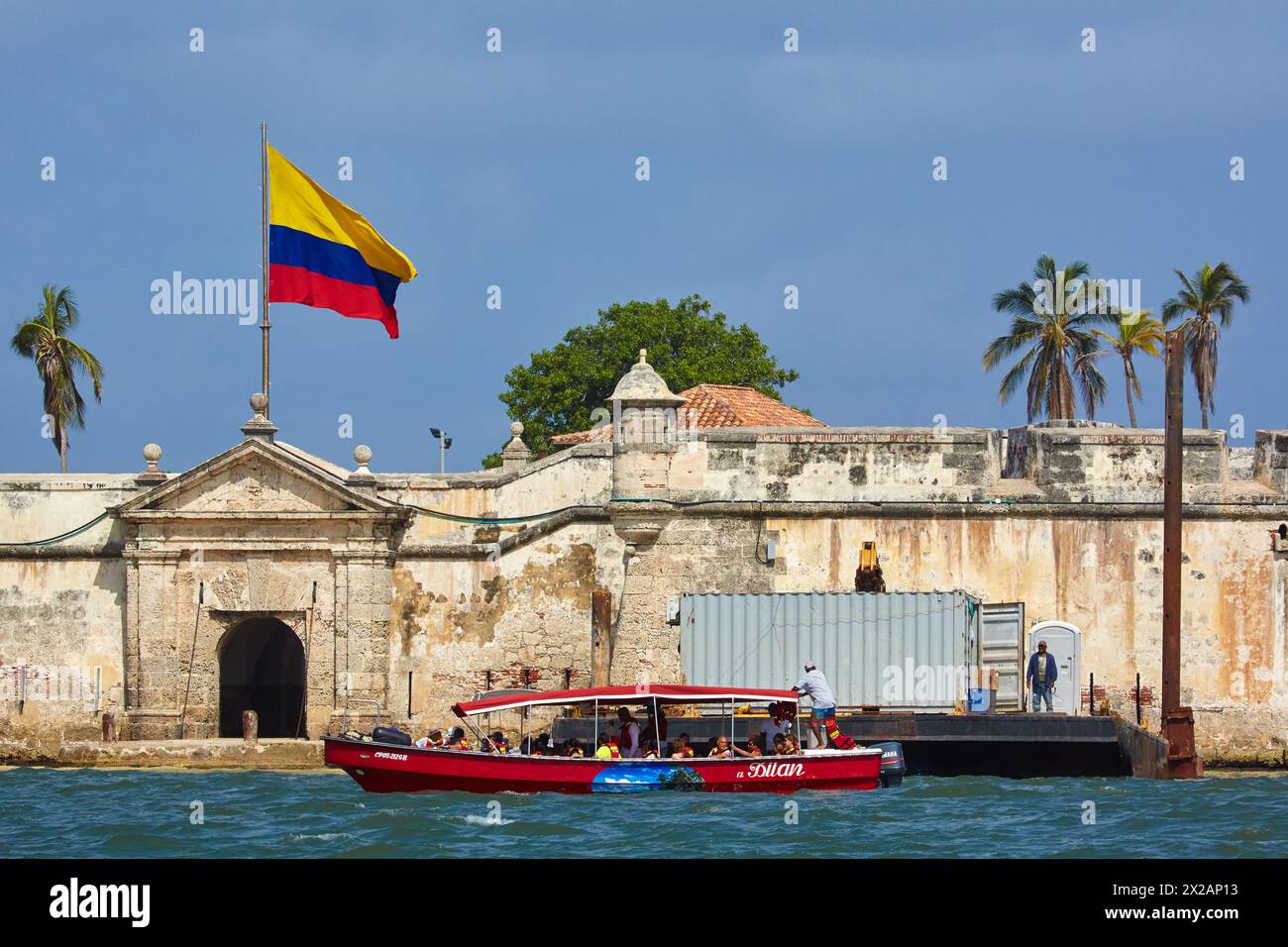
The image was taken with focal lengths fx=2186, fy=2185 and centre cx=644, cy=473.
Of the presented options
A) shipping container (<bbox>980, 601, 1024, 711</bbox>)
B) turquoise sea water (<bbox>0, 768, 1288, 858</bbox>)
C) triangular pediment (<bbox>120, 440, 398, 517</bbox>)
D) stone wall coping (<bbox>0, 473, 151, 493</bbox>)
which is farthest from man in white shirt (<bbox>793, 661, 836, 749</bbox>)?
stone wall coping (<bbox>0, 473, 151, 493</bbox>)

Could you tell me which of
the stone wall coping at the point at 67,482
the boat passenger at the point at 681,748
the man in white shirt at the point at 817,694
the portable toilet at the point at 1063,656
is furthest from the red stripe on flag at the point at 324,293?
the portable toilet at the point at 1063,656

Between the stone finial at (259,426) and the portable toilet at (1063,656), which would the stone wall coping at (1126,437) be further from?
the stone finial at (259,426)

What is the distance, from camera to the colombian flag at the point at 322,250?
112ft

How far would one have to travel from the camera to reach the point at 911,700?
3102cm

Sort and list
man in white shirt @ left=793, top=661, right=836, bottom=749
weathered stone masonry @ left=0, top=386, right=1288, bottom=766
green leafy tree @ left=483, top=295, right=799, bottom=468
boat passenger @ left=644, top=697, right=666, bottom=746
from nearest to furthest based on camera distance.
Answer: boat passenger @ left=644, top=697, right=666, bottom=746
man in white shirt @ left=793, top=661, right=836, bottom=749
weathered stone masonry @ left=0, top=386, right=1288, bottom=766
green leafy tree @ left=483, top=295, right=799, bottom=468

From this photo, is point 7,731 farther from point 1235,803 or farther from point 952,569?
point 1235,803

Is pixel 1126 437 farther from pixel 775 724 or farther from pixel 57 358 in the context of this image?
pixel 57 358

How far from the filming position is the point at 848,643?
3112 centimetres

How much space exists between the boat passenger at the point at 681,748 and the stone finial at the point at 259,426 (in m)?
9.17

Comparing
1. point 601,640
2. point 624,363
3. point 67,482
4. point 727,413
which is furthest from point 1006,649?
point 624,363

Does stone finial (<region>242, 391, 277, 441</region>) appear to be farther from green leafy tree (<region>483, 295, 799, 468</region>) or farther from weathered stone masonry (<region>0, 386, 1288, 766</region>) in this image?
green leafy tree (<region>483, 295, 799, 468</region>)

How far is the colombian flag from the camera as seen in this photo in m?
34.2

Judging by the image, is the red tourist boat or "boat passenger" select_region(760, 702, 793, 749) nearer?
the red tourist boat

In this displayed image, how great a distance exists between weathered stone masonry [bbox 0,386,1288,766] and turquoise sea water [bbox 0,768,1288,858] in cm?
407
